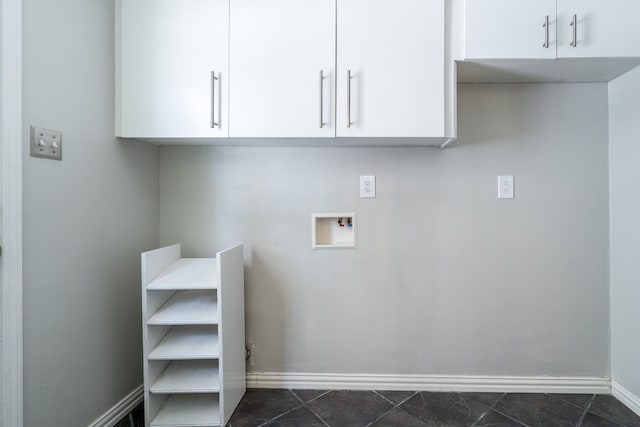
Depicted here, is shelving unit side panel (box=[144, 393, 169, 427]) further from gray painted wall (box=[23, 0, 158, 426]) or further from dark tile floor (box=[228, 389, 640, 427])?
dark tile floor (box=[228, 389, 640, 427])

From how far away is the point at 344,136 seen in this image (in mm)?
1246

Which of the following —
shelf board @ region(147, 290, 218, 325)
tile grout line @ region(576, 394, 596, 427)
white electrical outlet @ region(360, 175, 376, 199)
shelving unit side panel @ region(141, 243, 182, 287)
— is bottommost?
tile grout line @ region(576, 394, 596, 427)

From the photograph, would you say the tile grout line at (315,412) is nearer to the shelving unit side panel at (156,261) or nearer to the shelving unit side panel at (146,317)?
the shelving unit side panel at (146,317)

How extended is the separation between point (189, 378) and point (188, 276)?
0.47m

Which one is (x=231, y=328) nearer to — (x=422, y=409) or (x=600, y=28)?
(x=422, y=409)

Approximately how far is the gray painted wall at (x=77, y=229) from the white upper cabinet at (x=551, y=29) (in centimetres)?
161

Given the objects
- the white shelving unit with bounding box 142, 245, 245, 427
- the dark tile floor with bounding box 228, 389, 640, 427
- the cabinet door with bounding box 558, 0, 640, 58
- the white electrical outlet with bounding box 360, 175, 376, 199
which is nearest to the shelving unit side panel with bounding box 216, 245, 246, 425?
the white shelving unit with bounding box 142, 245, 245, 427

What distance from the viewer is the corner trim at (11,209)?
0.86 metres

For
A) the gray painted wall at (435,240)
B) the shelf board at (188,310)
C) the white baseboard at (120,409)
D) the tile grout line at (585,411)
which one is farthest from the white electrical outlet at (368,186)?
the white baseboard at (120,409)

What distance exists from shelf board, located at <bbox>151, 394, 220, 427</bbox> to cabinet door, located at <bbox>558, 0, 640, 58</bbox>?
2.24 meters

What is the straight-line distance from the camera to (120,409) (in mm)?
1282

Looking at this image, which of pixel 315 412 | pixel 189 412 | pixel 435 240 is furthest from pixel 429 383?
pixel 189 412

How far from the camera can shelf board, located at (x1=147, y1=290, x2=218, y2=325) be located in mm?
1186

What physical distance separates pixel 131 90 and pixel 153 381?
1.31 metres
